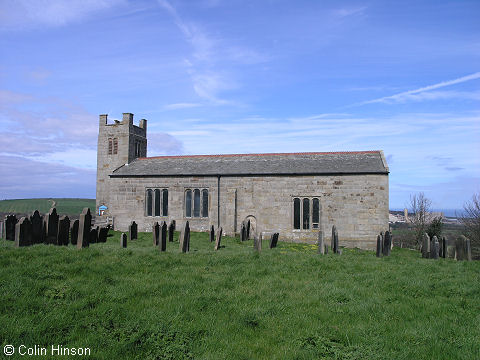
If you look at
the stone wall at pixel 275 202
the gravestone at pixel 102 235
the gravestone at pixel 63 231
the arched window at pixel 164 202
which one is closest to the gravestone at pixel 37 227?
the gravestone at pixel 63 231

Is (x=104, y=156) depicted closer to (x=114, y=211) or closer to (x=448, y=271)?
(x=114, y=211)

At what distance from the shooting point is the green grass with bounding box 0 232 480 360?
625 centimetres

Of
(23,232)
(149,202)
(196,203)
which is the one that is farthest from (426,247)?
(149,202)

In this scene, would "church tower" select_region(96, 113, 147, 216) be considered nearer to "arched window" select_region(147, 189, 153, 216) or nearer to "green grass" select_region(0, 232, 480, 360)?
"arched window" select_region(147, 189, 153, 216)

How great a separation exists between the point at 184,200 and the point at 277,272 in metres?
17.4

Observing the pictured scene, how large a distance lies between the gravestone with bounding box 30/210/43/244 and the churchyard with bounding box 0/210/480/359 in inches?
100

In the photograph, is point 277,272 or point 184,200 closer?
point 277,272

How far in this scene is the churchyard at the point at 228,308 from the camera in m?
6.26

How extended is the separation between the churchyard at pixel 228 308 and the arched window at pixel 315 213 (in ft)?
44.0

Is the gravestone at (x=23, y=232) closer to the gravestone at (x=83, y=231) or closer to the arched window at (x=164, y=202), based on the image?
the gravestone at (x=83, y=231)

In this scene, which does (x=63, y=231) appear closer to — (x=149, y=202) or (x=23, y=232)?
(x=23, y=232)

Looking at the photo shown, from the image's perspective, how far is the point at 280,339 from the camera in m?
6.70

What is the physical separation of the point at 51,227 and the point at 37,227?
1.69ft

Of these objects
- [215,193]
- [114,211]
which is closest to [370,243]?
[215,193]
